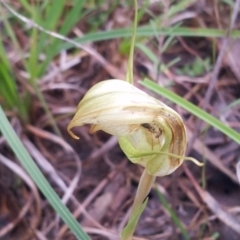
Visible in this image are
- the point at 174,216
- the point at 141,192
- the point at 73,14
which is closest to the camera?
the point at 141,192

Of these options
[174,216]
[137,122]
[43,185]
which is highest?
[137,122]

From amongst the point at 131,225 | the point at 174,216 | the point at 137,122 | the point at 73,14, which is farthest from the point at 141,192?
the point at 73,14

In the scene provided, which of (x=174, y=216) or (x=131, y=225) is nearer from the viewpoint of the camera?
(x=131, y=225)

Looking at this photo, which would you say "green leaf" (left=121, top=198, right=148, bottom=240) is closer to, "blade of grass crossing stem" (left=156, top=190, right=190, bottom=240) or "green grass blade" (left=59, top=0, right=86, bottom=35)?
"blade of grass crossing stem" (left=156, top=190, right=190, bottom=240)

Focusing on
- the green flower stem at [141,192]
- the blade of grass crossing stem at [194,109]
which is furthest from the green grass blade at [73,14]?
the green flower stem at [141,192]

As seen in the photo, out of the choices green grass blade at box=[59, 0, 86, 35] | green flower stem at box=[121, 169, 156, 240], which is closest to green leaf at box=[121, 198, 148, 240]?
green flower stem at box=[121, 169, 156, 240]

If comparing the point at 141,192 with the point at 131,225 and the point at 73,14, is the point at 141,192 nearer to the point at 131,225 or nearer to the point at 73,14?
the point at 131,225
